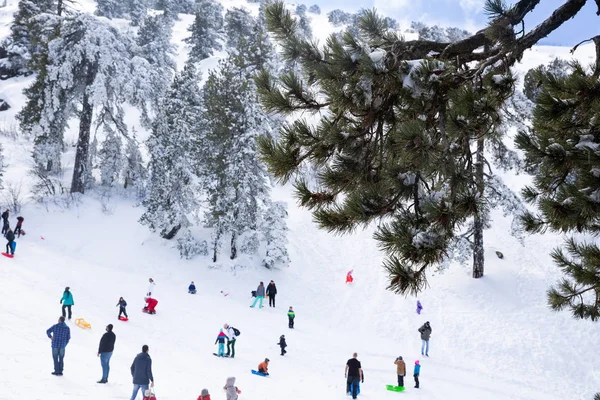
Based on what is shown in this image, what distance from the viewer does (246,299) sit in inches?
909

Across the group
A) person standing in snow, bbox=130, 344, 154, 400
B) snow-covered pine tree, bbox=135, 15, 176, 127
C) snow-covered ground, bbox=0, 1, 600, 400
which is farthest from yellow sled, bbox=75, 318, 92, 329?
snow-covered pine tree, bbox=135, 15, 176, 127

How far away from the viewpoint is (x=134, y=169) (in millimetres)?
30141

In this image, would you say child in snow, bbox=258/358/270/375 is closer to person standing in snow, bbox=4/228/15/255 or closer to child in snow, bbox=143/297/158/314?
child in snow, bbox=143/297/158/314

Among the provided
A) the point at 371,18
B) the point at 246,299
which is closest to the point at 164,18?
the point at 246,299

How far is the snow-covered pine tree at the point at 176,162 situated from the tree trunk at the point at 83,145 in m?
4.26

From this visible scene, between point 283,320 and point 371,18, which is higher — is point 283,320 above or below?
below

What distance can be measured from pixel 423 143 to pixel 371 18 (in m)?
2.22

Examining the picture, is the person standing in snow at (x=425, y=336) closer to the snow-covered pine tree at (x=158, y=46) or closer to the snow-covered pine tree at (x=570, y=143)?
the snow-covered pine tree at (x=570, y=143)

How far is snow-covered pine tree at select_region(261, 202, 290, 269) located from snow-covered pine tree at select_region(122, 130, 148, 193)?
9.84 m

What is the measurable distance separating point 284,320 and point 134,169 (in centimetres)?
1567

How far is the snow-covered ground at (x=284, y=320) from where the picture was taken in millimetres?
12508

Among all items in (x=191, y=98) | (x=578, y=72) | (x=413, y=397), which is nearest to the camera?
(x=578, y=72)

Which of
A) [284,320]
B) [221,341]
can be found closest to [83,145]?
[284,320]

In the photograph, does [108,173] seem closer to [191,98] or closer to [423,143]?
[191,98]
